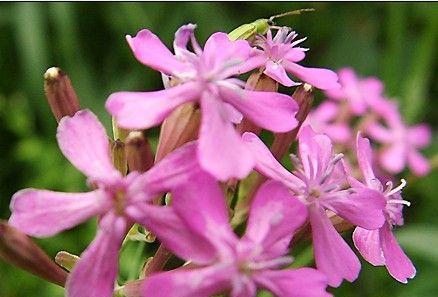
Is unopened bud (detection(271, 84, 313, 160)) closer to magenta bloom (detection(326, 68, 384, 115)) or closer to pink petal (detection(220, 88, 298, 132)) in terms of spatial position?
pink petal (detection(220, 88, 298, 132))

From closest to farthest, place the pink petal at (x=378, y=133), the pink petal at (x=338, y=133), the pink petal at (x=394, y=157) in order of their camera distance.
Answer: the pink petal at (x=338, y=133) → the pink petal at (x=394, y=157) → the pink petal at (x=378, y=133)

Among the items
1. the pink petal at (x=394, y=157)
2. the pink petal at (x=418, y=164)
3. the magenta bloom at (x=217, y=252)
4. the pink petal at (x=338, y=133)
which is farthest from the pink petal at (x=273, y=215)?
the pink petal at (x=394, y=157)

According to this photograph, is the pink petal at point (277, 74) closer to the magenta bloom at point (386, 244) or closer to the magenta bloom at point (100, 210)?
A: the magenta bloom at point (386, 244)

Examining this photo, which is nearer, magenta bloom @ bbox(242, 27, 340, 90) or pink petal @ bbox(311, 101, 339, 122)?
magenta bloom @ bbox(242, 27, 340, 90)

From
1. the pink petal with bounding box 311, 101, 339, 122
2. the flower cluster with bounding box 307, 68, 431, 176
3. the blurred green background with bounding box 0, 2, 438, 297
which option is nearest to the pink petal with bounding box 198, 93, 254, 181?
the blurred green background with bounding box 0, 2, 438, 297

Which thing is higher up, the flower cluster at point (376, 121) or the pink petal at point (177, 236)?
the pink petal at point (177, 236)

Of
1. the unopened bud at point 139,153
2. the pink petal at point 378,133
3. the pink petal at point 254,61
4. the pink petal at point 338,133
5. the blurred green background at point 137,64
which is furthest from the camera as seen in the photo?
the pink petal at point 378,133

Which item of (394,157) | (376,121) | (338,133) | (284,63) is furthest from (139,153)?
(376,121)

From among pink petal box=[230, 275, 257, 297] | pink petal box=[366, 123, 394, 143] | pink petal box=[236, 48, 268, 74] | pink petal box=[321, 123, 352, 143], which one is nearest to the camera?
pink petal box=[230, 275, 257, 297]

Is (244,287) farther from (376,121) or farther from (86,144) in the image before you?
(376,121)
